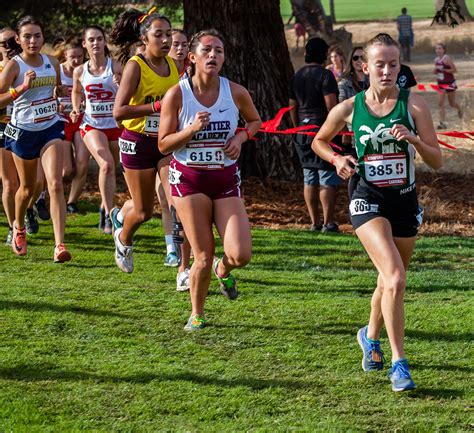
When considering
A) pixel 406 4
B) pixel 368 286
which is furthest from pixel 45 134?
pixel 406 4

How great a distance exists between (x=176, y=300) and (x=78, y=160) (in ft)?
13.9

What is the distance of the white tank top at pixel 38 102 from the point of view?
9438 millimetres

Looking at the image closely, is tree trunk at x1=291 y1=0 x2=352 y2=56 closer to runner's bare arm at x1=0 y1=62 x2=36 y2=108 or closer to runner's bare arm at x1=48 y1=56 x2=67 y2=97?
runner's bare arm at x1=48 y1=56 x2=67 y2=97

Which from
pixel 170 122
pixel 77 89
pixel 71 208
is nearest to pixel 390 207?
pixel 170 122

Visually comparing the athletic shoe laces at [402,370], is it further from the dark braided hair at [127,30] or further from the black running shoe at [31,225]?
the black running shoe at [31,225]

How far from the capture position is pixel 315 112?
11.2m

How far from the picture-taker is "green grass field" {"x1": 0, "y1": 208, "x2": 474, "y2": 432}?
5602 millimetres

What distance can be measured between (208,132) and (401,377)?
78.5 inches

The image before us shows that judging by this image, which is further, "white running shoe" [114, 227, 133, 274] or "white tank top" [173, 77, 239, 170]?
"white running shoe" [114, 227, 133, 274]

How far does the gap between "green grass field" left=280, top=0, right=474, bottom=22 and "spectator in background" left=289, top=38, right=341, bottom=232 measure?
47.7m

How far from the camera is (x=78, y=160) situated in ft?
39.5

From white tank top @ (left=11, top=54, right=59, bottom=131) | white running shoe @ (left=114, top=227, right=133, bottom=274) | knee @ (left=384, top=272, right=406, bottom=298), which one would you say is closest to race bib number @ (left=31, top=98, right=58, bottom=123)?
white tank top @ (left=11, top=54, right=59, bottom=131)

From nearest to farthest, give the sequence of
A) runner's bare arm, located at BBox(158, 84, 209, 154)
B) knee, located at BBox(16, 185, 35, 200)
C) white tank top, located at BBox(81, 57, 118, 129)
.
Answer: runner's bare arm, located at BBox(158, 84, 209, 154) < knee, located at BBox(16, 185, 35, 200) < white tank top, located at BBox(81, 57, 118, 129)

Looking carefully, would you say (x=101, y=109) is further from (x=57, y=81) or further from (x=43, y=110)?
(x=43, y=110)
